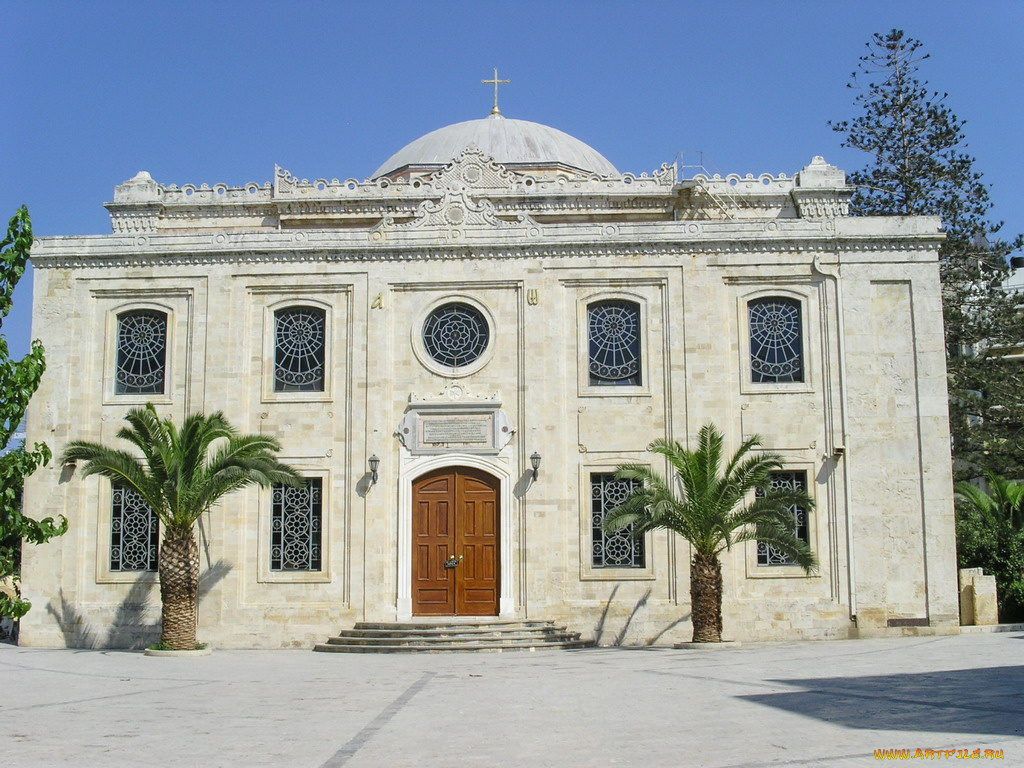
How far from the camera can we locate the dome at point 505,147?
89.4ft

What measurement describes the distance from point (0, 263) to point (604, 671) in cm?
813

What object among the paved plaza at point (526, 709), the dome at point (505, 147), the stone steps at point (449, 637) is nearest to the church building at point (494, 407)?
the stone steps at point (449, 637)

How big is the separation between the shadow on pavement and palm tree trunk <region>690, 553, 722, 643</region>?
15.7 feet

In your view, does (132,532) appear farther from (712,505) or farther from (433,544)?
(712,505)

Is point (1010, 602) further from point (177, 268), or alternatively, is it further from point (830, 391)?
point (177, 268)

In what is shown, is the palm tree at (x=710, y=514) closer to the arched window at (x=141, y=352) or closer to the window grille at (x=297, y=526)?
the window grille at (x=297, y=526)

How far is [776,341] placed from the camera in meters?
19.8

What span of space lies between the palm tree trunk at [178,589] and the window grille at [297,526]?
5.80ft

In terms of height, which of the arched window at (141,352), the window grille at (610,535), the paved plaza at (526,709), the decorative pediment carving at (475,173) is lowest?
the paved plaza at (526,709)

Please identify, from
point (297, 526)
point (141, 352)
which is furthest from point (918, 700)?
point (141, 352)

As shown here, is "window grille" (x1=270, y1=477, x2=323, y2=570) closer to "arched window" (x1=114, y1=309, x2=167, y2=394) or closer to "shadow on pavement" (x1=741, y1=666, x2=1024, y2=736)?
"arched window" (x1=114, y1=309, x2=167, y2=394)

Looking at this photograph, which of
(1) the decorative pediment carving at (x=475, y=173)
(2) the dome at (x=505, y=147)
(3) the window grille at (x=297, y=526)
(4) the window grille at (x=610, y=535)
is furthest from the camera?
(2) the dome at (x=505, y=147)

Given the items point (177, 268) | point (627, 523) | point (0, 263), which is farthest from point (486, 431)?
point (0, 263)

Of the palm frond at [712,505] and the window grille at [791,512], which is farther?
the window grille at [791,512]
